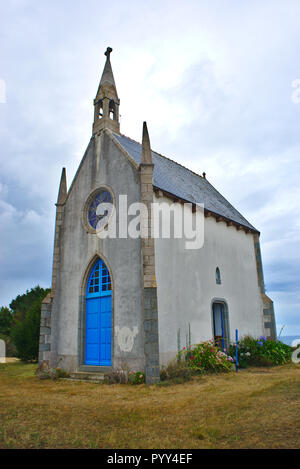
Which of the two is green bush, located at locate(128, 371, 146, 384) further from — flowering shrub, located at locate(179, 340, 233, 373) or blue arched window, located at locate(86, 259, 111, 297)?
blue arched window, located at locate(86, 259, 111, 297)

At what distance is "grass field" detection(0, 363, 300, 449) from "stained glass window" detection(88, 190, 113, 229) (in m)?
6.02

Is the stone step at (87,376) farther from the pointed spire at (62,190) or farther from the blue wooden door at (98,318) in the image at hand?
the pointed spire at (62,190)

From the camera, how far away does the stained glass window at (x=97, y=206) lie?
498 inches

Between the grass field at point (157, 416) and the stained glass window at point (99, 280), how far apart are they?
3820 millimetres

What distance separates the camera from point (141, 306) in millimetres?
10445

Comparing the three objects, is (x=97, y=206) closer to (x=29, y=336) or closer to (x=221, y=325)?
(x=221, y=325)

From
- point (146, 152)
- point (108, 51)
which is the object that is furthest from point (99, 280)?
point (108, 51)

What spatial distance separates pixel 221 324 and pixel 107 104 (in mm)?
10893

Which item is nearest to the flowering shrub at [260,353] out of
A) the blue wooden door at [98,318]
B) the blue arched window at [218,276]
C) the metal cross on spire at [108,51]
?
the blue arched window at [218,276]

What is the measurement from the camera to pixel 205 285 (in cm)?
1346

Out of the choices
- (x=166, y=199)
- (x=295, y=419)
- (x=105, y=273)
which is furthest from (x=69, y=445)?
(x=166, y=199)

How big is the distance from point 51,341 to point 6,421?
765cm

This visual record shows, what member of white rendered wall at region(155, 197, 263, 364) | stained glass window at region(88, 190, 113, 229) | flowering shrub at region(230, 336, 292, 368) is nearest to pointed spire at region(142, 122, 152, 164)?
white rendered wall at region(155, 197, 263, 364)

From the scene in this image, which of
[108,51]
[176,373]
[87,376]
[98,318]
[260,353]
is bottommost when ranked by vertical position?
[87,376]
